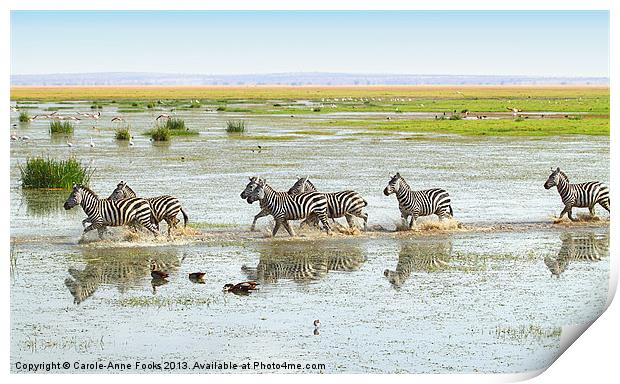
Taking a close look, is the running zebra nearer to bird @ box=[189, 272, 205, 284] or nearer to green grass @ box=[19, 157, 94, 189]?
bird @ box=[189, 272, 205, 284]

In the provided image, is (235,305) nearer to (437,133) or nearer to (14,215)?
(14,215)

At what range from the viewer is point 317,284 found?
37.0 feet

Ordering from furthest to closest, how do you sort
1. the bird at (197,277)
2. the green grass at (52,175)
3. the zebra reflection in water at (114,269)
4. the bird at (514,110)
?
the bird at (514,110) < the green grass at (52,175) < the bird at (197,277) < the zebra reflection in water at (114,269)

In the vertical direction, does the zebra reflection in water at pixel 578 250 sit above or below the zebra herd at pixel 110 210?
below

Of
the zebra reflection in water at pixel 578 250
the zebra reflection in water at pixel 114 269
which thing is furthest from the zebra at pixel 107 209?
the zebra reflection in water at pixel 578 250

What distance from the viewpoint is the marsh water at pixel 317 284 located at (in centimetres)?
936

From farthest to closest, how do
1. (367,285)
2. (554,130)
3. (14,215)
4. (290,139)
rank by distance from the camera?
(554,130)
(290,139)
(14,215)
(367,285)

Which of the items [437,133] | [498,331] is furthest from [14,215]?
[437,133]

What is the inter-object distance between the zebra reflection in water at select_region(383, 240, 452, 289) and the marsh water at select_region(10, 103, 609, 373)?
3 centimetres

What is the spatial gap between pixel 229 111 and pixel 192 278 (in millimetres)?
35820

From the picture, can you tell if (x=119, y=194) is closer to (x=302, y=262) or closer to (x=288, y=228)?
(x=288, y=228)

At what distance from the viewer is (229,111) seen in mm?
46812

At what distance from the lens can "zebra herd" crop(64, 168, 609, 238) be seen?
43.6 ft

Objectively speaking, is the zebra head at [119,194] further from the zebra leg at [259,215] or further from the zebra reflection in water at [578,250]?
the zebra reflection in water at [578,250]
